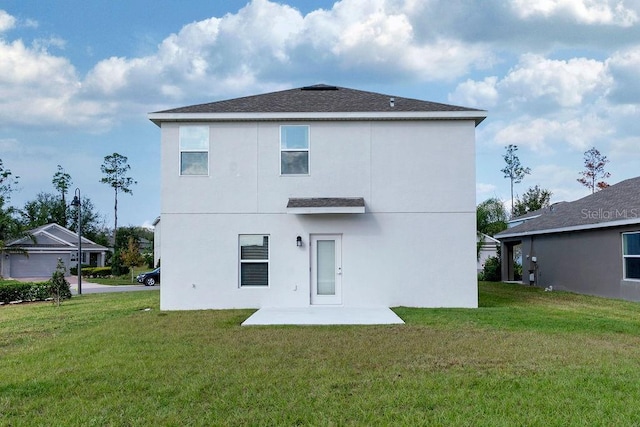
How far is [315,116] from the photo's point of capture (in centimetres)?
1382

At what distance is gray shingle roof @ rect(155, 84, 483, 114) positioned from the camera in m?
13.9

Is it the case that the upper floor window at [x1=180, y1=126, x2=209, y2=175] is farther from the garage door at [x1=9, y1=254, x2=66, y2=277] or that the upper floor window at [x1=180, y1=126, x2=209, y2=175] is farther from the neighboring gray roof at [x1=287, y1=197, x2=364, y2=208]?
the garage door at [x1=9, y1=254, x2=66, y2=277]

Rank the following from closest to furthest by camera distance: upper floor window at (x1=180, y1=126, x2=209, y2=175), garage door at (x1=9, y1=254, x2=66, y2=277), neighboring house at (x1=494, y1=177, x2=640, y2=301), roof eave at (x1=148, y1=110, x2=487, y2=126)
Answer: roof eave at (x1=148, y1=110, x2=487, y2=126), upper floor window at (x1=180, y1=126, x2=209, y2=175), neighboring house at (x1=494, y1=177, x2=640, y2=301), garage door at (x1=9, y1=254, x2=66, y2=277)

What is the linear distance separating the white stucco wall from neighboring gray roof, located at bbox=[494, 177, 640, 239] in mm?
6418

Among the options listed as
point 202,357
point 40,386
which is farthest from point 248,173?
point 40,386

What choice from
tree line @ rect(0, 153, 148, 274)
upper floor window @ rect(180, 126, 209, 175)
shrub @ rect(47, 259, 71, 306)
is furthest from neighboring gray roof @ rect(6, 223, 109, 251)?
upper floor window @ rect(180, 126, 209, 175)

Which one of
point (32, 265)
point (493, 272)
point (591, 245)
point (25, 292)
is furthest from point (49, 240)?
point (591, 245)

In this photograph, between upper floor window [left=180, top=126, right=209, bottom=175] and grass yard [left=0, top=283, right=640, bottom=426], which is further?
upper floor window [left=180, top=126, right=209, bottom=175]

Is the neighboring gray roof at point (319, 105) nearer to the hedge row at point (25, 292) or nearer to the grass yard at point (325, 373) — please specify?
the grass yard at point (325, 373)

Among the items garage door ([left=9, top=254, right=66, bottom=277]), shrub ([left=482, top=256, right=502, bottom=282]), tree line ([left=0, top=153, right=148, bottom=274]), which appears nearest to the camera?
shrub ([left=482, top=256, right=502, bottom=282])

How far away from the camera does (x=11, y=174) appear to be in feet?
148

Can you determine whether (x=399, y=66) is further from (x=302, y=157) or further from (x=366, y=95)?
(x=302, y=157)

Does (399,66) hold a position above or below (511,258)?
above

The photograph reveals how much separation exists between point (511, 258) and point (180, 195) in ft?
65.4
